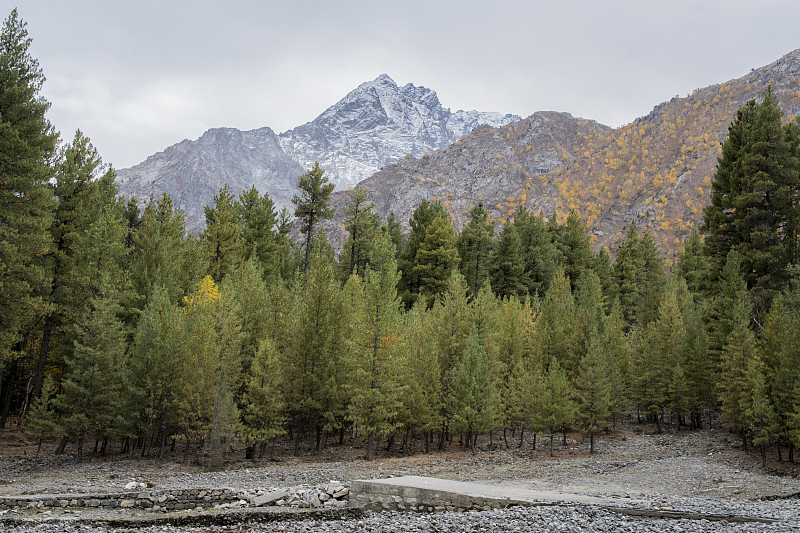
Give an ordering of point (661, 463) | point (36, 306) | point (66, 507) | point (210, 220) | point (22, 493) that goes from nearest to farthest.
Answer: point (66, 507) → point (22, 493) → point (36, 306) → point (661, 463) → point (210, 220)

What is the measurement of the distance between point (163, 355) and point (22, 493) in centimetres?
1123

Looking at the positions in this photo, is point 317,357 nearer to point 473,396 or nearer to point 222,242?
point 473,396

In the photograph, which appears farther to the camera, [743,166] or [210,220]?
[210,220]

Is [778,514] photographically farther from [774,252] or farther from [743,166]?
[743,166]

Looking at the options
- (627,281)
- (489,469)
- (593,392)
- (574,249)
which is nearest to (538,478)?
(489,469)

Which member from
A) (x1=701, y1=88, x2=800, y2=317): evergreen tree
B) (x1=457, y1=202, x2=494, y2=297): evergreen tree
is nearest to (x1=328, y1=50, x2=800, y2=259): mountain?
(x1=457, y1=202, x2=494, y2=297): evergreen tree

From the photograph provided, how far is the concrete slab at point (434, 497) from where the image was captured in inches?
481

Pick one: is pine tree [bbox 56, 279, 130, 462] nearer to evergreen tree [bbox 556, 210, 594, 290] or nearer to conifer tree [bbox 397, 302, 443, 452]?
conifer tree [bbox 397, 302, 443, 452]

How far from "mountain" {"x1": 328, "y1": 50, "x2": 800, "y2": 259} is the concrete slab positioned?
98.4m

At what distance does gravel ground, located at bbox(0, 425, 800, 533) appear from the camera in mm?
10891

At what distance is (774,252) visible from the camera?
30391 mm

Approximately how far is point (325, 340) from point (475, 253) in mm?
28255

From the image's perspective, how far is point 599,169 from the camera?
5768 inches

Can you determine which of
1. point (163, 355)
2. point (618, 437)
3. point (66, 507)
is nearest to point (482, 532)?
point (66, 507)
